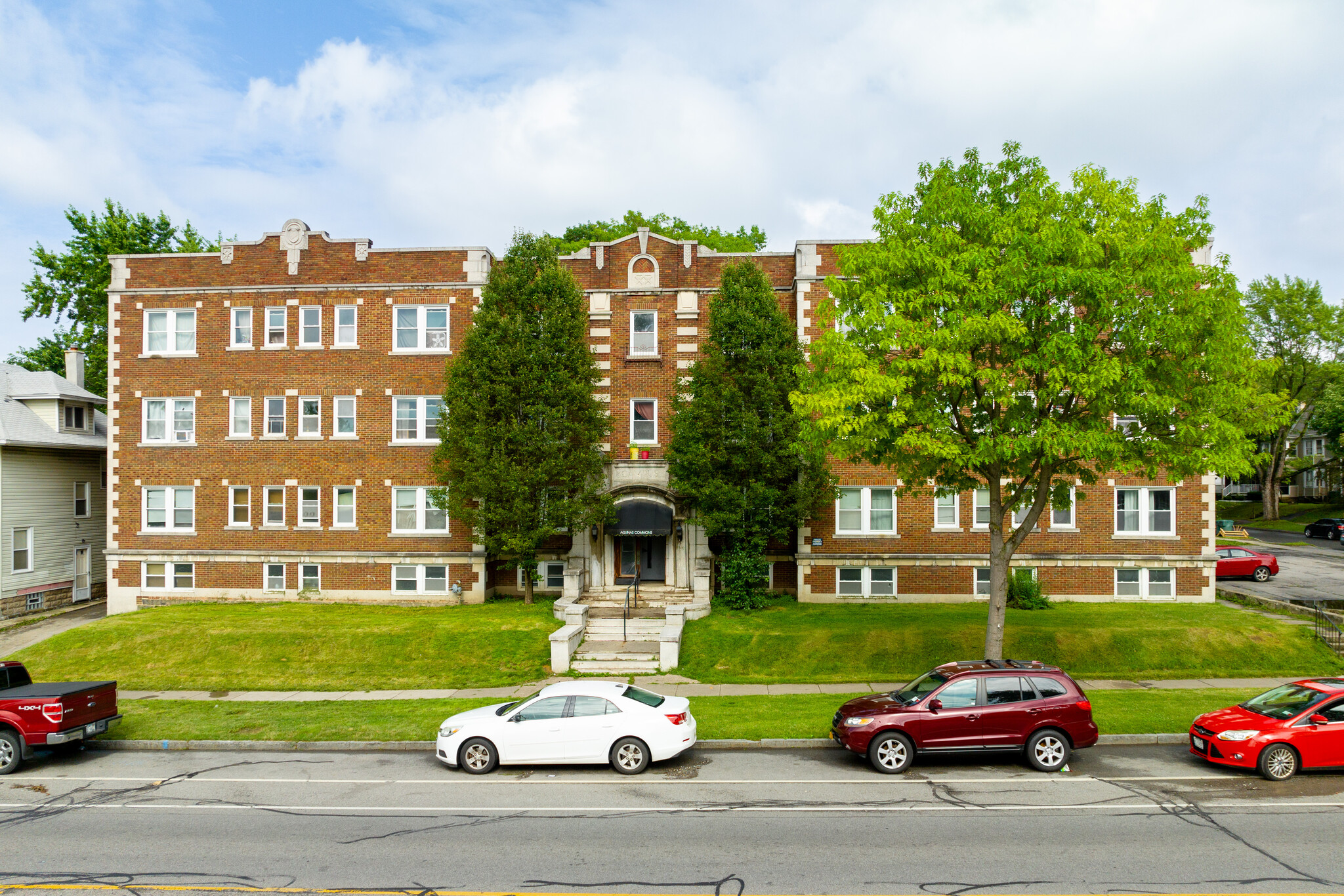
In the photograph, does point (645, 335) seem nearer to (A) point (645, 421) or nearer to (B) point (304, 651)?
(A) point (645, 421)

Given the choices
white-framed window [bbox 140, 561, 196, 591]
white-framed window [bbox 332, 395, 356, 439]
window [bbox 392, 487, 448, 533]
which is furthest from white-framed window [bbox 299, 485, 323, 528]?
white-framed window [bbox 140, 561, 196, 591]

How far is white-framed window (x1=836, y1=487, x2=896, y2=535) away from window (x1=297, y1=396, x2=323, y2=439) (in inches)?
714

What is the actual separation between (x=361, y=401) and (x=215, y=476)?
19.3 feet

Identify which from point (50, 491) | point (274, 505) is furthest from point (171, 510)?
point (50, 491)

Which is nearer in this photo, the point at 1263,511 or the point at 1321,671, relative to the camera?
the point at 1321,671

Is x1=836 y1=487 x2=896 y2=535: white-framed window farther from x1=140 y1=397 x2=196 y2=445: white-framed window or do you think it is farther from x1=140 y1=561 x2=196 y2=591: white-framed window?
x1=140 y1=397 x2=196 y2=445: white-framed window

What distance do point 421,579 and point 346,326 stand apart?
920 cm

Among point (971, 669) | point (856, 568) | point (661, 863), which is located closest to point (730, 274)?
point (856, 568)

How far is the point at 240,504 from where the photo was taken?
28.4 metres

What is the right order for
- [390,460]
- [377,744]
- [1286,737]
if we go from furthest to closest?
1. [390,460]
2. [377,744]
3. [1286,737]

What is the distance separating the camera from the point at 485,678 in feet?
66.8

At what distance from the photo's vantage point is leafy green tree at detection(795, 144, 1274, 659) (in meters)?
15.7

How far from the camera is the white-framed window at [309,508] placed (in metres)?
28.1

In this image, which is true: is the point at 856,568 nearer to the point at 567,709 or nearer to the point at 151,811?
the point at 567,709
